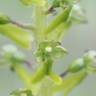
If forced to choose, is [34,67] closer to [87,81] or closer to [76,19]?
[76,19]

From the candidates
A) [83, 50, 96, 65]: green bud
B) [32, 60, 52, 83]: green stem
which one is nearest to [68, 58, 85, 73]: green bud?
[83, 50, 96, 65]: green bud

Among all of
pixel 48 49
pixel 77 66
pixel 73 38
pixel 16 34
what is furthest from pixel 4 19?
pixel 73 38

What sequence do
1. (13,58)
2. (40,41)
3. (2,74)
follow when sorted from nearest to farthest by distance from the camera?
(40,41) → (13,58) → (2,74)

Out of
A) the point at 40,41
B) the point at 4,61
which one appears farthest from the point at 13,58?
the point at 40,41

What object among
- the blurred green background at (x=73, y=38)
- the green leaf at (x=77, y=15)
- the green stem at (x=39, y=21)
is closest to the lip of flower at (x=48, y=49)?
the green stem at (x=39, y=21)

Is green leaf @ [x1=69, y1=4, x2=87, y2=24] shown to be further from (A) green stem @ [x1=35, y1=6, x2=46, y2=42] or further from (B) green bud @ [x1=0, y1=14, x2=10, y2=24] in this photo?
(B) green bud @ [x1=0, y1=14, x2=10, y2=24]

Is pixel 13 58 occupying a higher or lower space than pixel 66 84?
higher

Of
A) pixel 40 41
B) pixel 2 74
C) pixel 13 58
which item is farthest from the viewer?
pixel 2 74

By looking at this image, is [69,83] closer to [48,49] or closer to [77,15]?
[48,49]
